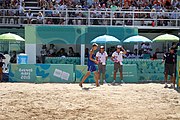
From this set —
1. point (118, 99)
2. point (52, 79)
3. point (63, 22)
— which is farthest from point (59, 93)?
point (63, 22)

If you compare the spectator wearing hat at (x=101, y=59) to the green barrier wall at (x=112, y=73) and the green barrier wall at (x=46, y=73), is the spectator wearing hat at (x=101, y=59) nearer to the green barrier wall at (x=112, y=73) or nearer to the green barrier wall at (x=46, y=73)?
the green barrier wall at (x=112, y=73)

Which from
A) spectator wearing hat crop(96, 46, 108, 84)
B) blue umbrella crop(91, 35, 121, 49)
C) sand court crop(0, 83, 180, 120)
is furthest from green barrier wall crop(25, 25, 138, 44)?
sand court crop(0, 83, 180, 120)

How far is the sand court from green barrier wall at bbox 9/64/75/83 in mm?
4694

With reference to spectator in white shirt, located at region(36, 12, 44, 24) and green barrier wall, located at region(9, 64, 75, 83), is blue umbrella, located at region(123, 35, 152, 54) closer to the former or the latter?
green barrier wall, located at region(9, 64, 75, 83)

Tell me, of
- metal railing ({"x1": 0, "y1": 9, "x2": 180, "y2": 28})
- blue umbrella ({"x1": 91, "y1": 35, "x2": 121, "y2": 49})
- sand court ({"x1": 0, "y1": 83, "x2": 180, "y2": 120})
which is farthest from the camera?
metal railing ({"x1": 0, "y1": 9, "x2": 180, "y2": 28})

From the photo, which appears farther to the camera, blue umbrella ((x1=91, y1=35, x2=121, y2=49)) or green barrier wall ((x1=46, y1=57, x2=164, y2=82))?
blue umbrella ((x1=91, y1=35, x2=121, y2=49))

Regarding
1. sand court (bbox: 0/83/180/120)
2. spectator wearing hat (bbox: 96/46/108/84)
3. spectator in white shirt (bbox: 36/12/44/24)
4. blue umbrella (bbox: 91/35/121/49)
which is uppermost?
spectator in white shirt (bbox: 36/12/44/24)

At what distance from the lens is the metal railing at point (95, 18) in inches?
832

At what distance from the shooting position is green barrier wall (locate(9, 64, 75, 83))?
16.1 meters

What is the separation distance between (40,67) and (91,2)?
31.1 ft

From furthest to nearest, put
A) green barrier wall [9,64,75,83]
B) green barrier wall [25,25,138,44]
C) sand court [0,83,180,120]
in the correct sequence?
green barrier wall [25,25,138,44] → green barrier wall [9,64,75,83] → sand court [0,83,180,120]

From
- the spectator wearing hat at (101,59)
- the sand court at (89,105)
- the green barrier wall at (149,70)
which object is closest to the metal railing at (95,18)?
the green barrier wall at (149,70)

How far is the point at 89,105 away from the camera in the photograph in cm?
926

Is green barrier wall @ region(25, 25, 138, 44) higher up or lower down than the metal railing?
lower down
